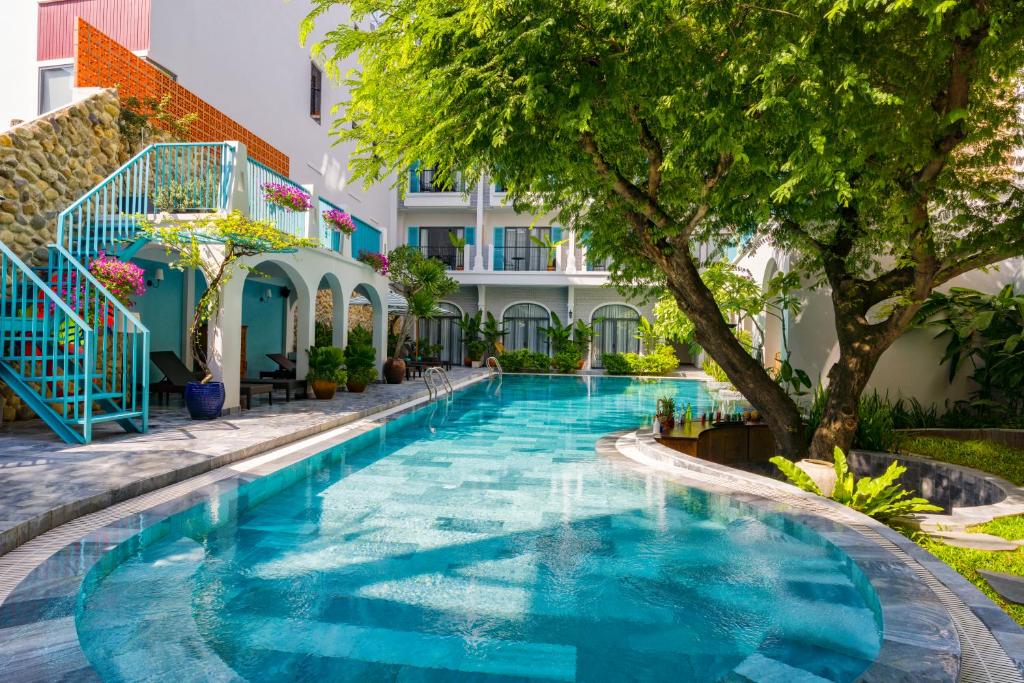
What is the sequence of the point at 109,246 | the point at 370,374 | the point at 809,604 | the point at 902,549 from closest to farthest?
the point at 809,604
the point at 902,549
the point at 109,246
the point at 370,374

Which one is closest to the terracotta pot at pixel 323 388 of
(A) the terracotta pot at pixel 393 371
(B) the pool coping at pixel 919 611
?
(A) the terracotta pot at pixel 393 371

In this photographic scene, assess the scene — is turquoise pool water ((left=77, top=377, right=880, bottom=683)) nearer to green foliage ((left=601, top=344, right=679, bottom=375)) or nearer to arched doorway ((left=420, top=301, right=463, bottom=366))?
green foliage ((left=601, top=344, right=679, bottom=375))

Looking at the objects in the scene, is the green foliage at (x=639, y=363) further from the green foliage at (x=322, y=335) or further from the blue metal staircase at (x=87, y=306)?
the blue metal staircase at (x=87, y=306)

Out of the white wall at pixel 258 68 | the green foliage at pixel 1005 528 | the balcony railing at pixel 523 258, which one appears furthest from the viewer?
the balcony railing at pixel 523 258

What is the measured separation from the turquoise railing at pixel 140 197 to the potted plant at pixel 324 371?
3.72 metres

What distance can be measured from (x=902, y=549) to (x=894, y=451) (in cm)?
431

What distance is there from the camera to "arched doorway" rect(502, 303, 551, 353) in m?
27.2

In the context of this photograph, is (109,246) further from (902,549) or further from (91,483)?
(902,549)

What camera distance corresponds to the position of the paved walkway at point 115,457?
179 inches

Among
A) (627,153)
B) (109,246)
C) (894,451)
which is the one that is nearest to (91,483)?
(109,246)

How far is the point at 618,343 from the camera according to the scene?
88.9ft

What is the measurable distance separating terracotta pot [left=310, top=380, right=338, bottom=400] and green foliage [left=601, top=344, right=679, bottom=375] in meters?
13.9

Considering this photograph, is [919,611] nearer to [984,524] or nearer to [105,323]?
[984,524]

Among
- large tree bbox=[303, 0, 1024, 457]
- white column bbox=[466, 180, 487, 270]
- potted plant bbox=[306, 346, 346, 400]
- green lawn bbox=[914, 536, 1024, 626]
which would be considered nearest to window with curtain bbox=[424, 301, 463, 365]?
white column bbox=[466, 180, 487, 270]
